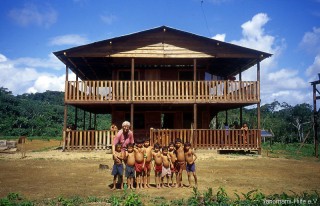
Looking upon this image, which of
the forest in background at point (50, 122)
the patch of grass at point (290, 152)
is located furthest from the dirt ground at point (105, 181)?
the forest in background at point (50, 122)

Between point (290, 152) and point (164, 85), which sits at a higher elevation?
point (164, 85)

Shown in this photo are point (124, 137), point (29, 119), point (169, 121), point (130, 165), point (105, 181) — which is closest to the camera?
point (130, 165)

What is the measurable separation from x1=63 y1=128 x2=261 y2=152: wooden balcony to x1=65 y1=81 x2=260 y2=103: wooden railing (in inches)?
72.2

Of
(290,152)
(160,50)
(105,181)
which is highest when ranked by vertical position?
(160,50)

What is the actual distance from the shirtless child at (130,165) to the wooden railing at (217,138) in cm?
847

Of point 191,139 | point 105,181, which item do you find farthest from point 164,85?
point 105,181

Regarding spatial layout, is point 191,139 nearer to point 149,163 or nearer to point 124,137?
point 149,163

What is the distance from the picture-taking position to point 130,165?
25.0 feet

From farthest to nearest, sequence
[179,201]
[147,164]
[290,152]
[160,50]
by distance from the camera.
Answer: [290,152]
[160,50]
[147,164]
[179,201]

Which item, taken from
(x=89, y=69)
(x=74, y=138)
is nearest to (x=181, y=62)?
(x=89, y=69)

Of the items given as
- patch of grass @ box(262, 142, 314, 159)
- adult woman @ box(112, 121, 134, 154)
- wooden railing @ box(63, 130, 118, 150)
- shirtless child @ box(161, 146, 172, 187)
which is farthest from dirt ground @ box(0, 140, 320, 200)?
patch of grass @ box(262, 142, 314, 159)

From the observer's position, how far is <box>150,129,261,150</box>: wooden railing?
16297mm

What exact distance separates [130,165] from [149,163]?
562 mm

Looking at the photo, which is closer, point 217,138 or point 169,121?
point 217,138
